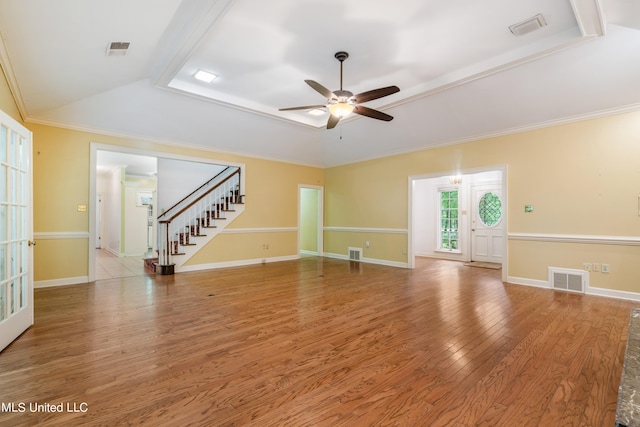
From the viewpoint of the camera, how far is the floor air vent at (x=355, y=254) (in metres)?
8.08

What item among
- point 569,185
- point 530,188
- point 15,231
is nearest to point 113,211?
point 15,231

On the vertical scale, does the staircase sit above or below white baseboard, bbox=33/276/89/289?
above

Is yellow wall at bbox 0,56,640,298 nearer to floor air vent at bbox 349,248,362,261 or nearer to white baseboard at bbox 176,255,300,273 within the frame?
white baseboard at bbox 176,255,300,273

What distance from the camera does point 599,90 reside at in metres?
4.25

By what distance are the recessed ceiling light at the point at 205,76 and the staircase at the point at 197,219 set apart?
8.90ft

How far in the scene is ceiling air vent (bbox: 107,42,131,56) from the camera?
3.25 m

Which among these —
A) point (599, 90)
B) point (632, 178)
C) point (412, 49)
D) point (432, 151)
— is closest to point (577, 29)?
point (599, 90)

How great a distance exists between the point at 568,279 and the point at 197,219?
770 cm

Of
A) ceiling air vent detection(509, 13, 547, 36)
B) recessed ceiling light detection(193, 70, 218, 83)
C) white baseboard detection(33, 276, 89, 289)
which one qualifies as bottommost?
white baseboard detection(33, 276, 89, 289)

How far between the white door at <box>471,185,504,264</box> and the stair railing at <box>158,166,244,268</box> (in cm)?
639

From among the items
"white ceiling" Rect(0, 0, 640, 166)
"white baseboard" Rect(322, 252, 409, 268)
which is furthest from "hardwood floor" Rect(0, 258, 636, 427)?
"white ceiling" Rect(0, 0, 640, 166)

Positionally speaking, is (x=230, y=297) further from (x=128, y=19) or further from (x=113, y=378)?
(x=128, y=19)

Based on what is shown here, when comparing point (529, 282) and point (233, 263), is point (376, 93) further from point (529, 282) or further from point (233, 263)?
point (233, 263)

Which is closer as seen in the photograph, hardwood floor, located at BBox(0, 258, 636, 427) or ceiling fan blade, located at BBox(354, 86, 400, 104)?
hardwood floor, located at BBox(0, 258, 636, 427)
